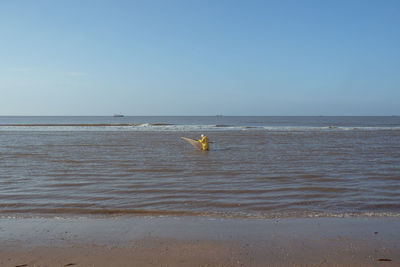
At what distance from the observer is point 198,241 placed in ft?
17.1

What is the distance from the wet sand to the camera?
14.8ft

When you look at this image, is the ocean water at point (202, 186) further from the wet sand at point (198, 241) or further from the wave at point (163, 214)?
the wet sand at point (198, 241)

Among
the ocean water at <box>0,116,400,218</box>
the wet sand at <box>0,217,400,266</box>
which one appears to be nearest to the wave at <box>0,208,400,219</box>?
the ocean water at <box>0,116,400,218</box>

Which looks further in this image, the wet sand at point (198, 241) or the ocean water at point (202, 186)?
the ocean water at point (202, 186)

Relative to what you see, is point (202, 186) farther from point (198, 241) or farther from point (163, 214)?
point (198, 241)

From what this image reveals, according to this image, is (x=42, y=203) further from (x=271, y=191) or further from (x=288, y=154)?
(x=288, y=154)

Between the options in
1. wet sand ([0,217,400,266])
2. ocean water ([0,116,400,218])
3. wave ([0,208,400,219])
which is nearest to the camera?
wet sand ([0,217,400,266])

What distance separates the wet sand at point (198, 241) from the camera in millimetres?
4520

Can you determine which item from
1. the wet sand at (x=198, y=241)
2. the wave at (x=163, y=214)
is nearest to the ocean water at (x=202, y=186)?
the wave at (x=163, y=214)

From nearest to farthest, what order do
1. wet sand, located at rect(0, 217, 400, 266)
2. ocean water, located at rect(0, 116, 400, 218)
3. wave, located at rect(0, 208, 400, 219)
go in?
wet sand, located at rect(0, 217, 400, 266) < wave, located at rect(0, 208, 400, 219) < ocean water, located at rect(0, 116, 400, 218)

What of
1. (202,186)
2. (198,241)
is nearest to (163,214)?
(198,241)

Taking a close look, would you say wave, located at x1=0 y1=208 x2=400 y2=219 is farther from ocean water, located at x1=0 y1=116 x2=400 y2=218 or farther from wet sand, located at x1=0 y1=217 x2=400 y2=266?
wet sand, located at x1=0 y1=217 x2=400 y2=266

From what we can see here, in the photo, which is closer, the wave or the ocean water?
the wave

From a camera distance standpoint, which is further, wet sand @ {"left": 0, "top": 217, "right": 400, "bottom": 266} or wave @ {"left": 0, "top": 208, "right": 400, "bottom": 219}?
wave @ {"left": 0, "top": 208, "right": 400, "bottom": 219}
